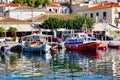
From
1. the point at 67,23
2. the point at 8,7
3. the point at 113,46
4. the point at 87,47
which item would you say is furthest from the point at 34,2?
the point at 87,47

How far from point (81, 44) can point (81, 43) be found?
0.34 metres

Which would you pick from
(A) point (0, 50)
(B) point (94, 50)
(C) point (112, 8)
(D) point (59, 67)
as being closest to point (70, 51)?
(B) point (94, 50)

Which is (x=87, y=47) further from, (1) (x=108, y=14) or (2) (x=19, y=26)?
(1) (x=108, y=14)

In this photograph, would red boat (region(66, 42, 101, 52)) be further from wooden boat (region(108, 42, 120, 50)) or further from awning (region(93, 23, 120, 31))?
awning (region(93, 23, 120, 31))

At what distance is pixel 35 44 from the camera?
54.8m

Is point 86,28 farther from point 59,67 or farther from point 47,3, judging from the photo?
point 59,67

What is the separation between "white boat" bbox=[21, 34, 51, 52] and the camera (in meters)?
53.2

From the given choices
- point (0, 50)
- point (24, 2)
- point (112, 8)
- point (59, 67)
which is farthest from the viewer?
point (24, 2)

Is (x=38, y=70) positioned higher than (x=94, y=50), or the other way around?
(x=38, y=70)

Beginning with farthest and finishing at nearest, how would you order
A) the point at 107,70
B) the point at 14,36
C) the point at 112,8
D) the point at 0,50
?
1. the point at 112,8
2. the point at 14,36
3. the point at 0,50
4. the point at 107,70

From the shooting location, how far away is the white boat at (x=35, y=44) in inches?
2095

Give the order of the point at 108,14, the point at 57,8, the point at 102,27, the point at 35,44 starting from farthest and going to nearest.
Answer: the point at 57,8
the point at 108,14
the point at 102,27
the point at 35,44

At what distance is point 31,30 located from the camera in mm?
67625

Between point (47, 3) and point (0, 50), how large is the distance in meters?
43.5
